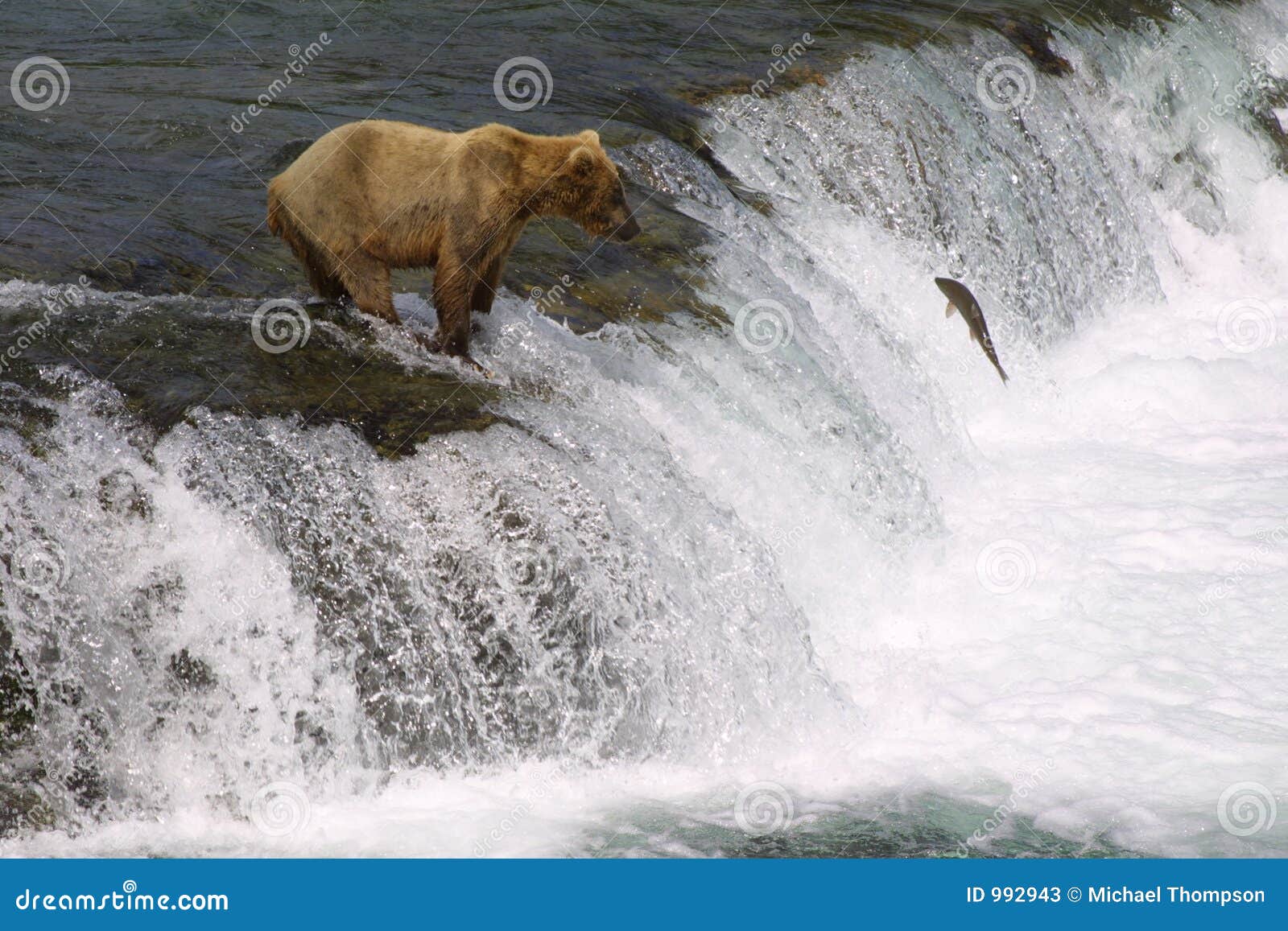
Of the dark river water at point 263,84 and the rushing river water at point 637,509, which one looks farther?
the dark river water at point 263,84

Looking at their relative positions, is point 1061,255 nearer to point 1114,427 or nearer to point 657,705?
point 1114,427

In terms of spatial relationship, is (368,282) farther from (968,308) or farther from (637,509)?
(968,308)

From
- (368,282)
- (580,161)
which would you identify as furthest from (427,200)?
(580,161)

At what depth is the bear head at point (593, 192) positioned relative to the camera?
566 centimetres

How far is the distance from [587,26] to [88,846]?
877 cm

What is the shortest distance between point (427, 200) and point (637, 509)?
1.39m

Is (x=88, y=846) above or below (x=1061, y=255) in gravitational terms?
below

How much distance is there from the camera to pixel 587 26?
11.7 metres

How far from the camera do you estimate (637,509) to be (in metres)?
5.42

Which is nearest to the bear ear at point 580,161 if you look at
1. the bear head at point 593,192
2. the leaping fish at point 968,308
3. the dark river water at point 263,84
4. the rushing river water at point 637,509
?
the bear head at point 593,192

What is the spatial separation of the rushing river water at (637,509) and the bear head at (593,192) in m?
0.57

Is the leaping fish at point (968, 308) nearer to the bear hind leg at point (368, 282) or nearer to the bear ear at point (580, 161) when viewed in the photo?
the bear ear at point (580, 161)

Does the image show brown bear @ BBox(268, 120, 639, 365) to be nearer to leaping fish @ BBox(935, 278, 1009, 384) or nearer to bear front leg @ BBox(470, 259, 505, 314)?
bear front leg @ BBox(470, 259, 505, 314)

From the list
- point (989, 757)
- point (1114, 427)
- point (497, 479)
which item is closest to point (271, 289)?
point (497, 479)
